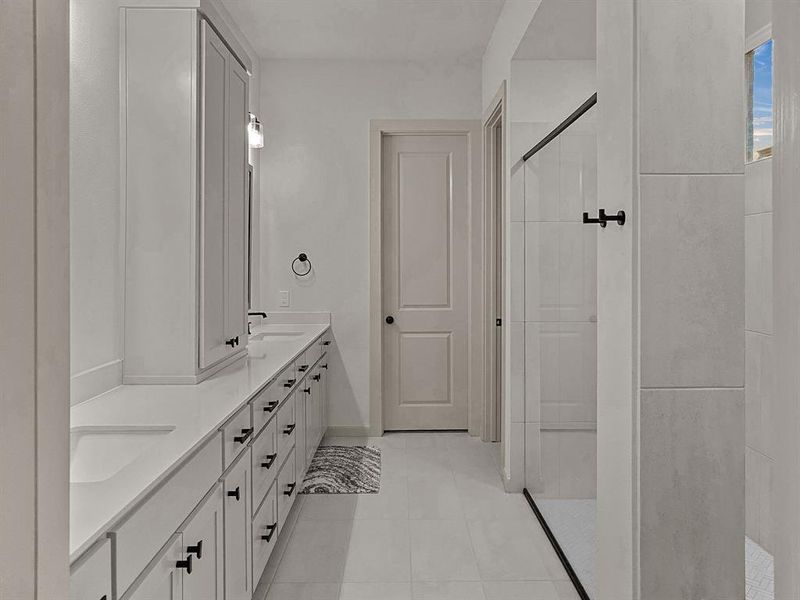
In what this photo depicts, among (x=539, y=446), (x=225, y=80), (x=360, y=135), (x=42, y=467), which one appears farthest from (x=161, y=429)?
(x=360, y=135)

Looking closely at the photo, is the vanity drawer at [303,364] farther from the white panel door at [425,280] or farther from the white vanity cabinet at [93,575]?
the white vanity cabinet at [93,575]

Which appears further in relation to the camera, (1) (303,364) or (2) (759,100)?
(1) (303,364)

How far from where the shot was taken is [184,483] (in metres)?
1.39

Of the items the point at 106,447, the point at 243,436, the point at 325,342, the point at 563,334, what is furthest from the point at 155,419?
the point at 325,342

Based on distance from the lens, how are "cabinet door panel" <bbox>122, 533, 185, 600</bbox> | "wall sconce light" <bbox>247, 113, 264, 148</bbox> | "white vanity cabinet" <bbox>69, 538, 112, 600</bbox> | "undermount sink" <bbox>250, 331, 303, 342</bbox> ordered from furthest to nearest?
"wall sconce light" <bbox>247, 113, 264, 148</bbox>, "undermount sink" <bbox>250, 331, 303, 342</bbox>, "cabinet door panel" <bbox>122, 533, 185, 600</bbox>, "white vanity cabinet" <bbox>69, 538, 112, 600</bbox>

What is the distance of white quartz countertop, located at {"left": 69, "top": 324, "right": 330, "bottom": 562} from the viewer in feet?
3.43

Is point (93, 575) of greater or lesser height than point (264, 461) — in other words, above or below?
above

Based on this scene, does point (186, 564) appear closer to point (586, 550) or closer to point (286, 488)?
point (286, 488)

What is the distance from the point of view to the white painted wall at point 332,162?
4.49m

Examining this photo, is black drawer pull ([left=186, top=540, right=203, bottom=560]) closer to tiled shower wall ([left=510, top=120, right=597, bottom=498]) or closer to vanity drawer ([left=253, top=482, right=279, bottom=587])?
vanity drawer ([left=253, top=482, right=279, bottom=587])

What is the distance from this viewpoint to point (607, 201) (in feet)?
5.50

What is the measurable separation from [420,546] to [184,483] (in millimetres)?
1587

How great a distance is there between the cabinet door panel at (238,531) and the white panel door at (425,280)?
266 centimetres

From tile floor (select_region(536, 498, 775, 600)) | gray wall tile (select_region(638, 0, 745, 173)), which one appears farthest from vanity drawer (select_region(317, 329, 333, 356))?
gray wall tile (select_region(638, 0, 745, 173))
